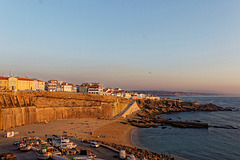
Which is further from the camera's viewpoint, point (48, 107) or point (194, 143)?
point (48, 107)

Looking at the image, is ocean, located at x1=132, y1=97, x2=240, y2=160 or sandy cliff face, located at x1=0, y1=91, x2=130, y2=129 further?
sandy cliff face, located at x1=0, y1=91, x2=130, y2=129

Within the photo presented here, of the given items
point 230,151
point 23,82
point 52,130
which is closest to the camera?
point 230,151

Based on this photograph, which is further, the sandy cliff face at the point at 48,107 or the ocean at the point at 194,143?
the sandy cliff face at the point at 48,107

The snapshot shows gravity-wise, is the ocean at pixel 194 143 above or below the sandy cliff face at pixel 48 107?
below

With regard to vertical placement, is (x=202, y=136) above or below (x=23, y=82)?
below

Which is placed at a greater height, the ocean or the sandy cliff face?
the sandy cliff face

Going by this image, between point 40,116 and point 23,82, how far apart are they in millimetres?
23747

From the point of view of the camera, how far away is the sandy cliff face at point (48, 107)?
38.9 meters

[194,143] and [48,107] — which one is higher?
[48,107]

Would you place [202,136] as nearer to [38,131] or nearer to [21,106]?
[38,131]

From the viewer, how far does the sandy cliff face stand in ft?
128

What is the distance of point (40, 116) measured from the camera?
1800 inches

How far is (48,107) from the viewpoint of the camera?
48531 millimetres

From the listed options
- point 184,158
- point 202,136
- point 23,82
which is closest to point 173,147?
point 184,158
